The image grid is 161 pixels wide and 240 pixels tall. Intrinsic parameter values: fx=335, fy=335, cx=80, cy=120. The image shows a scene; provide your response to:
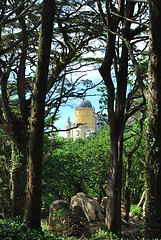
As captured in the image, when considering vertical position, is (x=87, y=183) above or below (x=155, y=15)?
below

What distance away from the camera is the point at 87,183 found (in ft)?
74.9

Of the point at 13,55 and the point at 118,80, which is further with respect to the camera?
the point at 13,55

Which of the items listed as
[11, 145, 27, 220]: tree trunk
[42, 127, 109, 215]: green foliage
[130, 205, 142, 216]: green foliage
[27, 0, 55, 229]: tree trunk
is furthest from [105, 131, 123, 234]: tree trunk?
[42, 127, 109, 215]: green foliage

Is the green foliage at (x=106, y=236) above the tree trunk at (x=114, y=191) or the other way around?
the other way around

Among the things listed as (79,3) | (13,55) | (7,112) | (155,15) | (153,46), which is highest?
(79,3)

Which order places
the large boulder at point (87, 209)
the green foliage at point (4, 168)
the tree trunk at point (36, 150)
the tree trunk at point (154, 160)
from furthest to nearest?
1. the green foliage at point (4, 168)
2. the large boulder at point (87, 209)
3. the tree trunk at point (36, 150)
4. the tree trunk at point (154, 160)

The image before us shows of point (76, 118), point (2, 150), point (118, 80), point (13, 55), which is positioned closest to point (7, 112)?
point (13, 55)

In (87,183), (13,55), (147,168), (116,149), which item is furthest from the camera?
(87,183)

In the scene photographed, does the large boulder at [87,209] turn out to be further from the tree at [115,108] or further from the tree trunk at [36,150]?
the tree trunk at [36,150]

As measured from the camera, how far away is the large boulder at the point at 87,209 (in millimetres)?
11922

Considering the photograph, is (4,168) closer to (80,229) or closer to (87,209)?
(87,209)

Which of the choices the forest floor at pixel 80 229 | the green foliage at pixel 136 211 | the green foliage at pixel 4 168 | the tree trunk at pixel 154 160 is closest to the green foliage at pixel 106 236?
the forest floor at pixel 80 229

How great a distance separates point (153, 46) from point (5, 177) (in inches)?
611

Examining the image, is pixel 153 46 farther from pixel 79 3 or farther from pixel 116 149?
pixel 79 3
